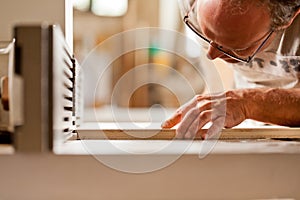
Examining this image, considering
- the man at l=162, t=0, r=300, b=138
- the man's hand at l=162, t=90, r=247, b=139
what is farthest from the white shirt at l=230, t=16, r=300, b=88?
the man's hand at l=162, t=90, r=247, b=139

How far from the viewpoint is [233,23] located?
0.79 meters

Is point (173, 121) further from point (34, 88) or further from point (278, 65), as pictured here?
point (34, 88)

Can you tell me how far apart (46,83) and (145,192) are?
37cm

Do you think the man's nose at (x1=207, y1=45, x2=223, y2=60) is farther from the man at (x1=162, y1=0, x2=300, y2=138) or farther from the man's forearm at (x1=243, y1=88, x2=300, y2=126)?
the man's forearm at (x1=243, y1=88, x2=300, y2=126)

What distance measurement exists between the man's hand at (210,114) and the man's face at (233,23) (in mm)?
106

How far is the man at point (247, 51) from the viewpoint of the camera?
2.62ft

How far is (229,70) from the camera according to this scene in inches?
50.3

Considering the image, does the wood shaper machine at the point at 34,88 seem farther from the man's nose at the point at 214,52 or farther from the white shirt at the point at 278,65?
Result: the white shirt at the point at 278,65

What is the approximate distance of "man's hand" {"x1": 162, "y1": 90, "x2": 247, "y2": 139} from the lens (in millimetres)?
833

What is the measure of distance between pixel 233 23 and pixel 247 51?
11cm

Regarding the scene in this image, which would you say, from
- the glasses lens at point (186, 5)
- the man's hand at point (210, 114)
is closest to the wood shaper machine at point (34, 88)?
the man's hand at point (210, 114)

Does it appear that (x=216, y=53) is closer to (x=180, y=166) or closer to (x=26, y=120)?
(x=180, y=166)

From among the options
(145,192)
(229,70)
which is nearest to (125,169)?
(145,192)

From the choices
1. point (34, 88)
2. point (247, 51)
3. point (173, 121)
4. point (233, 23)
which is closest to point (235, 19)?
point (233, 23)
